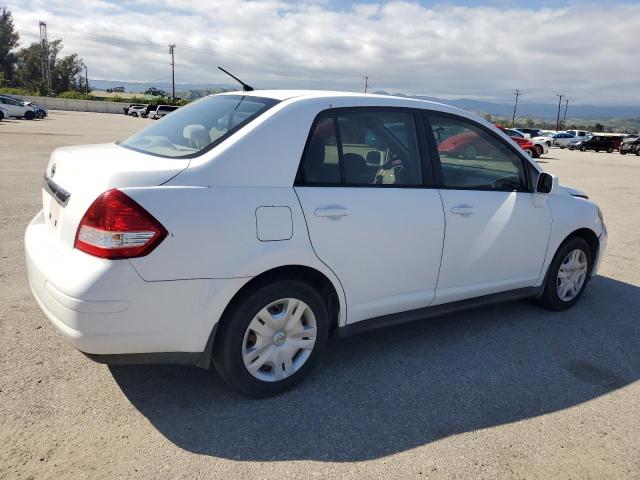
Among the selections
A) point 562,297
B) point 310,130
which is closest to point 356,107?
point 310,130

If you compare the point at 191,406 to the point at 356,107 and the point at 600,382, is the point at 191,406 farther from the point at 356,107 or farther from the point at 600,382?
the point at 600,382

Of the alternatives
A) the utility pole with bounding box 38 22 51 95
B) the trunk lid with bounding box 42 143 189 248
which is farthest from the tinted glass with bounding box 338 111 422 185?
the utility pole with bounding box 38 22 51 95

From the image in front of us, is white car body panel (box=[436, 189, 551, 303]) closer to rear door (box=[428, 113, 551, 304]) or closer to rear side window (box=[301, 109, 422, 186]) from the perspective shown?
rear door (box=[428, 113, 551, 304])

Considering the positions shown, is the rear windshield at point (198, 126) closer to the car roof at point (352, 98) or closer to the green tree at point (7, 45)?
the car roof at point (352, 98)

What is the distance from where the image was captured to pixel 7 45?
95.9 metres

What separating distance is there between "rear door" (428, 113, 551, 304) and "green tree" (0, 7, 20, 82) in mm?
108438

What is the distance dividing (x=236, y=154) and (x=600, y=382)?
287cm

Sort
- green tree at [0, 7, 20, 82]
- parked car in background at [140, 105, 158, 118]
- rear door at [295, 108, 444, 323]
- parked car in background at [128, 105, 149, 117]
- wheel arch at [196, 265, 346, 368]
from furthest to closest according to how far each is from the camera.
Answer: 1. green tree at [0, 7, 20, 82]
2. parked car in background at [128, 105, 149, 117]
3. parked car in background at [140, 105, 158, 118]
4. rear door at [295, 108, 444, 323]
5. wheel arch at [196, 265, 346, 368]

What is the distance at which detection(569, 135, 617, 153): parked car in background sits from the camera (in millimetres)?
43094

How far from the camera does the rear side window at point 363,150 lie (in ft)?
10.5

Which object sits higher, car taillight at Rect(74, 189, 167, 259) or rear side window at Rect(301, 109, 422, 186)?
rear side window at Rect(301, 109, 422, 186)

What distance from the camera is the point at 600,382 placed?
364cm

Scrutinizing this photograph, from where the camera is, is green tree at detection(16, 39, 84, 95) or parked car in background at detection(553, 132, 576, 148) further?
green tree at detection(16, 39, 84, 95)

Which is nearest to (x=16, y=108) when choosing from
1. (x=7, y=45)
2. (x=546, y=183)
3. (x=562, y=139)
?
(x=546, y=183)
